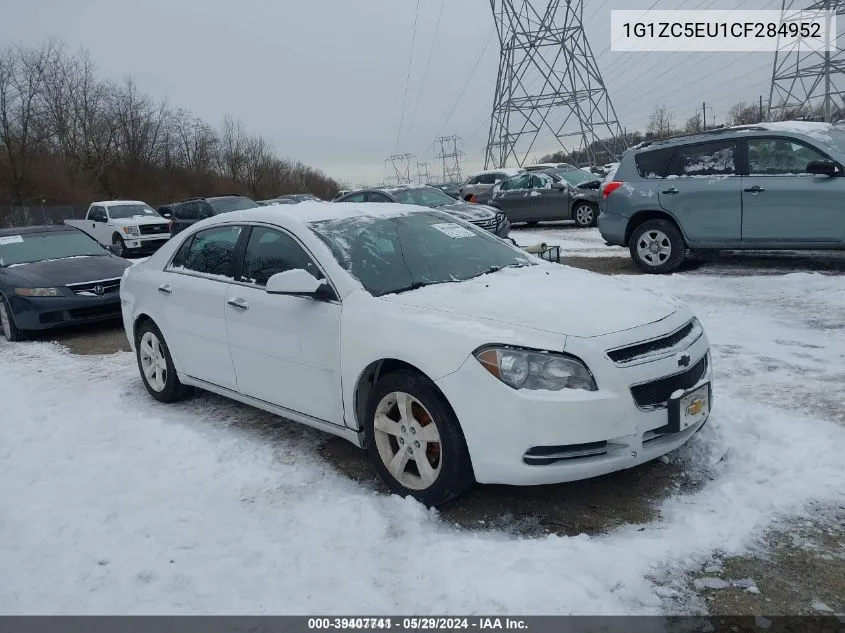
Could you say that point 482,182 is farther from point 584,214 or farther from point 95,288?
point 95,288

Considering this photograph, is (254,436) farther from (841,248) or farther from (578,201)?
(578,201)

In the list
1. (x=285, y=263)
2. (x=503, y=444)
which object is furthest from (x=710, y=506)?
(x=285, y=263)

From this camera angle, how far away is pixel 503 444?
306 cm

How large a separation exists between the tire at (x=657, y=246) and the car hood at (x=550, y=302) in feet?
19.9

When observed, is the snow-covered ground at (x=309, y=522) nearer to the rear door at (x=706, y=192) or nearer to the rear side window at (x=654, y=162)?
the rear door at (x=706, y=192)

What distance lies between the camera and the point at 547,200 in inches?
715

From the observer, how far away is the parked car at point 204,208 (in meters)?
18.2

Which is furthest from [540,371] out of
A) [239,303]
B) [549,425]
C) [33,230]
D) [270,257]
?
[33,230]

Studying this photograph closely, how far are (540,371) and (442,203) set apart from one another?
39.0ft

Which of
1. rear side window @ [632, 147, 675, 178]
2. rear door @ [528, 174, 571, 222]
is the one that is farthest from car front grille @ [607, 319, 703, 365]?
rear door @ [528, 174, 571, 222]

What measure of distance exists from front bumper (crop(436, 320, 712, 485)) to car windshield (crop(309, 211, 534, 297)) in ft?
3.20

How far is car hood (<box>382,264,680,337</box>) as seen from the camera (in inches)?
127

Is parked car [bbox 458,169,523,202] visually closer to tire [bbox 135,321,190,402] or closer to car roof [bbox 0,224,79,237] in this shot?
car roof [bbox 0,224,79,237]

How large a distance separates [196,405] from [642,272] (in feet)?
23.7
